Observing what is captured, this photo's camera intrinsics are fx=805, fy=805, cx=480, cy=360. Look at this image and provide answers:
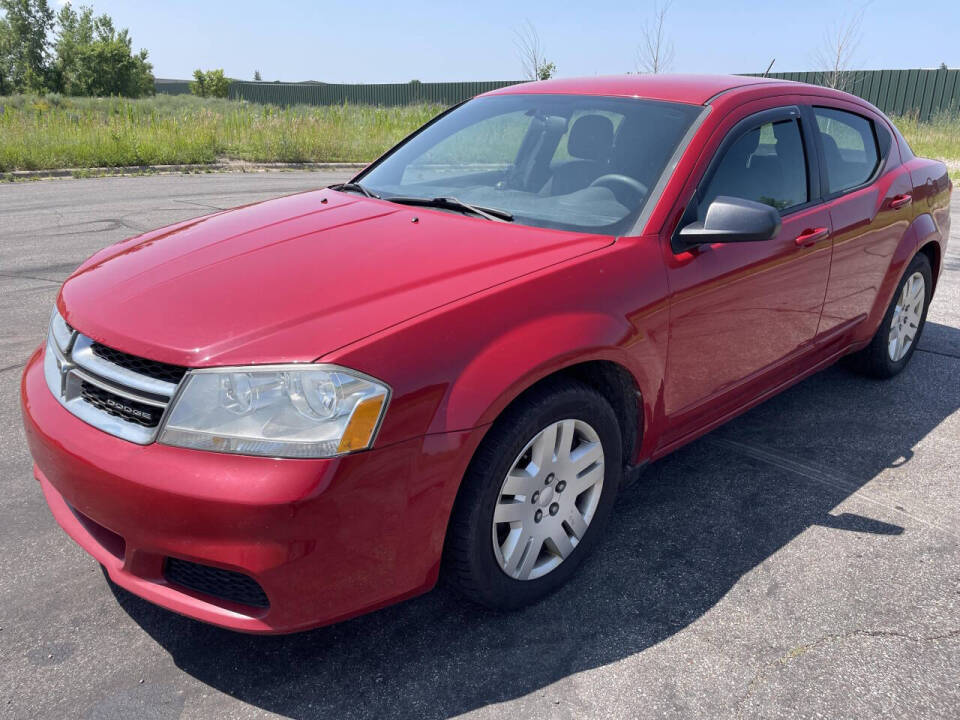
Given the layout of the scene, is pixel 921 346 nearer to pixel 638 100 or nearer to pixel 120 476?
pixel 638 100

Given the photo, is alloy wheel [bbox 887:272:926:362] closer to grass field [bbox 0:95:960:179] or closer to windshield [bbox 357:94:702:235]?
windshield [bbox 357:94:702:235]

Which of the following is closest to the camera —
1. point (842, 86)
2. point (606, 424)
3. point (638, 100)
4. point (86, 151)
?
point (606, 424)

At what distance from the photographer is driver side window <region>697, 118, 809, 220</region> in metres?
3.21

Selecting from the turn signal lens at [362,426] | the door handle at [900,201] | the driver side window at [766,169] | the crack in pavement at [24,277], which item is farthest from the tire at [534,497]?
the crack in pavement at [24,277]

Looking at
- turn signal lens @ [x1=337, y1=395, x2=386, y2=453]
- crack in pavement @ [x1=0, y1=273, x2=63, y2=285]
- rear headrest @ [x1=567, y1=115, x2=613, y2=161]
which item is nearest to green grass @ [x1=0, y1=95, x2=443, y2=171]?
crack in pavement @ [x1=0, y1=273, x2=63, y2=285]

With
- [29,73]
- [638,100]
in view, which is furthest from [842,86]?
[29,73]

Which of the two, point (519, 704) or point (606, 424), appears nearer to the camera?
point (519, 704)

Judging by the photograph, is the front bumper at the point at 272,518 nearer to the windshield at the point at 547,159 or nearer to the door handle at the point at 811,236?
the windshield at the point at 547,159

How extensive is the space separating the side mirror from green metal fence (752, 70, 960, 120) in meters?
30.1

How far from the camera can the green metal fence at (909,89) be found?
30473 mm

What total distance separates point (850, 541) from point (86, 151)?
1565 cm

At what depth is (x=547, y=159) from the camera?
3.42 meters

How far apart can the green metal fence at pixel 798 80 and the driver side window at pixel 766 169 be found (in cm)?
2210

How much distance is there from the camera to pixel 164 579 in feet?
7.22
